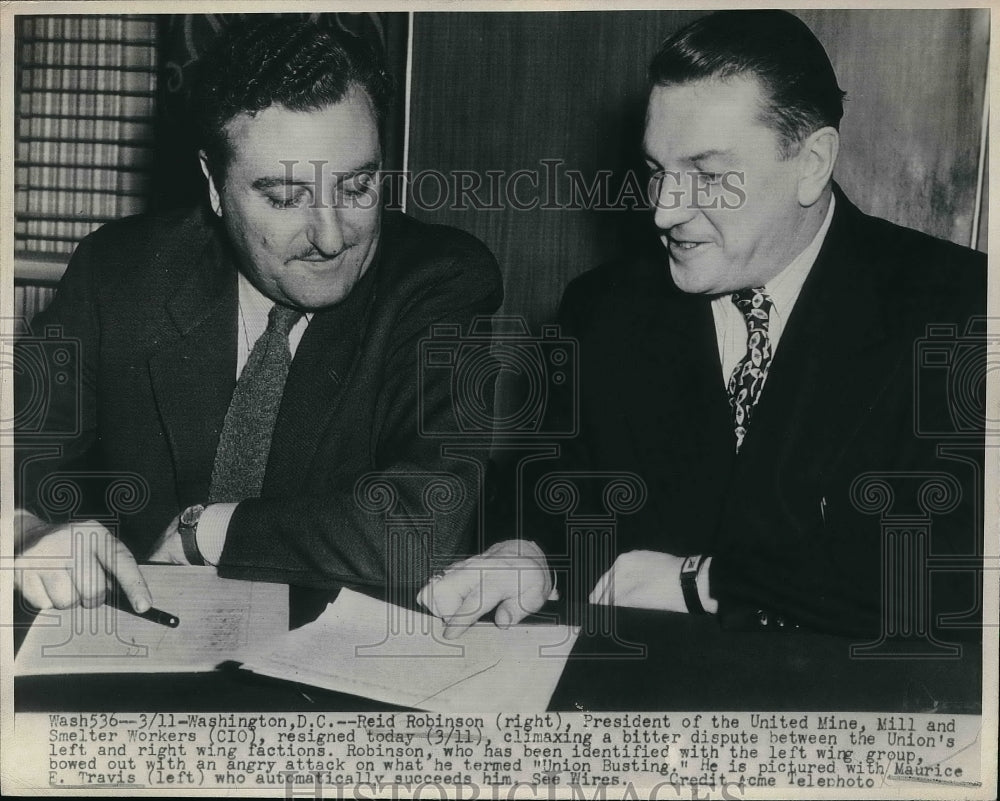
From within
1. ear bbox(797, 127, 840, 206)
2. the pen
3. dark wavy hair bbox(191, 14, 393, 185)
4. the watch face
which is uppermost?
dark wavy hair bbox(191, 14, 393, 185)

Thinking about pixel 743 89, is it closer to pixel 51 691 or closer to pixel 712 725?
pixel 712 725

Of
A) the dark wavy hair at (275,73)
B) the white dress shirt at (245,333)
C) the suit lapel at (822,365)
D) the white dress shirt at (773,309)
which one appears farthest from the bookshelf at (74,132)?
the suit lapel at (822,365)

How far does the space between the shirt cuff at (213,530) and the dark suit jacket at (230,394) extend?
0.05 ft

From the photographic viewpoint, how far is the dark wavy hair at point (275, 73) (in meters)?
1.61

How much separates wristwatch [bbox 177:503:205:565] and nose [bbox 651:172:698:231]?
896 mm

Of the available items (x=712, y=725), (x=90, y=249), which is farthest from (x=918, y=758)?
(x=90, y=249)

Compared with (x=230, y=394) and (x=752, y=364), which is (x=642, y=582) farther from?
(x=230, y=394)

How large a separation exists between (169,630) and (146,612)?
6 centimetres

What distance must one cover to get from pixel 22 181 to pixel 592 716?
1.31 metres

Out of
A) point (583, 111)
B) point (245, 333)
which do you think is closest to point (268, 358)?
point (245, 333)

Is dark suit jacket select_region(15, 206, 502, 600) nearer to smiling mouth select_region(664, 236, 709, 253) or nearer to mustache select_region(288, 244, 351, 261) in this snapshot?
mustache select_region(288, 244, 351, 261)

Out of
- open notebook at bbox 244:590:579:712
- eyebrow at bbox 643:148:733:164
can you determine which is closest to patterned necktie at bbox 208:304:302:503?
open notebook at bbox 244:590:579:712

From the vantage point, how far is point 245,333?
5.50 feet

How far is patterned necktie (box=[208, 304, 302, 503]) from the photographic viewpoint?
5.44 feet
